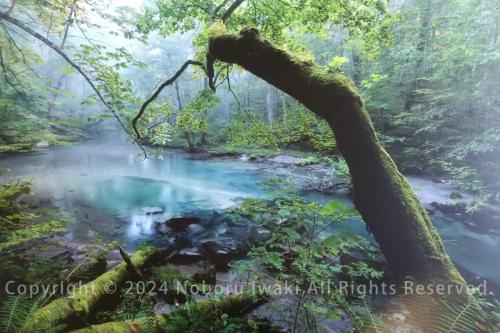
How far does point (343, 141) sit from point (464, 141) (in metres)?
12.9

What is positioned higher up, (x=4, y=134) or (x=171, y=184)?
(x=4, y=134)

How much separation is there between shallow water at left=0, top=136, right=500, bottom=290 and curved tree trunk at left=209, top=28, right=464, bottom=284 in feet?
4.02

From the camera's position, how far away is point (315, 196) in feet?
42.4

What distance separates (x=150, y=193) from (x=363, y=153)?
505 inches

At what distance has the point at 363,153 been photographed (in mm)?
2998

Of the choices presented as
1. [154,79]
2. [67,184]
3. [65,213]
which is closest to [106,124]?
[154,79]

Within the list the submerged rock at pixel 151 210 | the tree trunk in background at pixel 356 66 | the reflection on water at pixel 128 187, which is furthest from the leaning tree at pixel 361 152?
the tree trunk in background at pixel 356 66

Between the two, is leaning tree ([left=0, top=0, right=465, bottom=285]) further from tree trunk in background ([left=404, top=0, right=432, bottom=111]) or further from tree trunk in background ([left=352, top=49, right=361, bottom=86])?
tree trunk in background ([left=352, top=49, right=361, bottom=86])

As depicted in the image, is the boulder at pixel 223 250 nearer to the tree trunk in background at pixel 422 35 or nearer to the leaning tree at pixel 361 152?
the leaning tree at pixel 361 152

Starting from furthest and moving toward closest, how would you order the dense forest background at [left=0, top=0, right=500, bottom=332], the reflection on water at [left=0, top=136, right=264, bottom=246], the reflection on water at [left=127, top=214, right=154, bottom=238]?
the reflection on water at [left=0, top=136, right=264, bottom=246]
the reflection on water at [left=127, top=214, right=154, bottom=238]
the dense forest background at [left=0, top=0, right=500, bottom=332]

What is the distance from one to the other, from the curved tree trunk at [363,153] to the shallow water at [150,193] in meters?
1.22

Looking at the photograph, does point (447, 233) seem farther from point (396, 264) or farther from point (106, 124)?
point (106, 124)

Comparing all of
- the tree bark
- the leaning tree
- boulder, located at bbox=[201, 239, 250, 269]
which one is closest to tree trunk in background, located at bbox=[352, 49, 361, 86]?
boulder, located at bbox=[201, 239, 250, 269]

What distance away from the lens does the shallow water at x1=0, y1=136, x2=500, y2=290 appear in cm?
866
